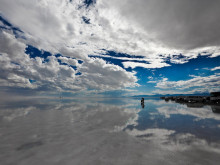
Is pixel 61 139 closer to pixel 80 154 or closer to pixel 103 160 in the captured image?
pixel 80 154

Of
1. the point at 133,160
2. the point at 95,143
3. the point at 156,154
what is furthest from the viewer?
the point at 95,143

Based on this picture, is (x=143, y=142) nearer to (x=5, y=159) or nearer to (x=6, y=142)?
(x=5, y=159)

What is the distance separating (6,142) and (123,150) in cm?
1005

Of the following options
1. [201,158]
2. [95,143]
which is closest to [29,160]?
[95,143]

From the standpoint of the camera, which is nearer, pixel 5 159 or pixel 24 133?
pixel 5 159

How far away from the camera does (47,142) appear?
938cm

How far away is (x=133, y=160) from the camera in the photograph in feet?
21.8

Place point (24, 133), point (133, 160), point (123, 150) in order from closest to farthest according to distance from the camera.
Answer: point (133, 160) → point (123, 150) → point (24, 133)

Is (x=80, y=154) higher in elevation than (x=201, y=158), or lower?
lower

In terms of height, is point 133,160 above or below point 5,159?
→ above

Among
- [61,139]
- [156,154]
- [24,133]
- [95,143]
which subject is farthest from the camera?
[24,133]

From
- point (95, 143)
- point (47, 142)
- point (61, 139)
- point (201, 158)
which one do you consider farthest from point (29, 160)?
point (201, 158)

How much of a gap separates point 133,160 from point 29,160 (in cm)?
649

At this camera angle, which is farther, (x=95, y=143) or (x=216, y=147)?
(x=95, y=143)
